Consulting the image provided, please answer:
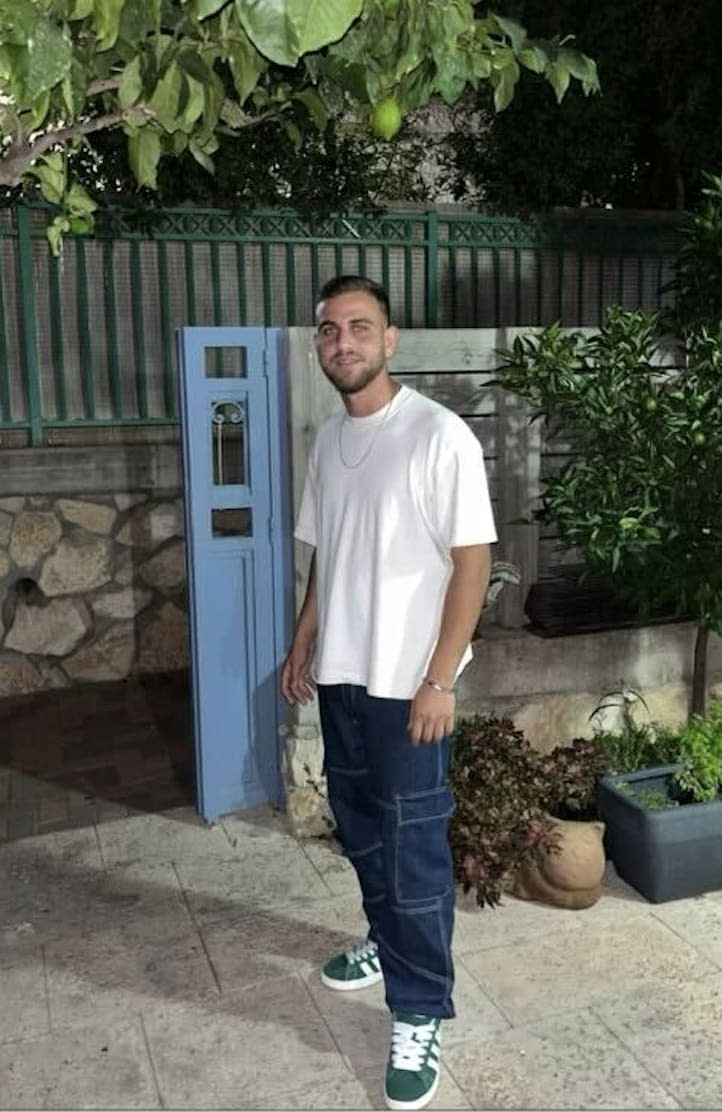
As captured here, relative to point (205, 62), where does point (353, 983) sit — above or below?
below

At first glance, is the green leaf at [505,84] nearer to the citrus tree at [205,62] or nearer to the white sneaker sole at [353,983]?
the citrus tree at [205,62]

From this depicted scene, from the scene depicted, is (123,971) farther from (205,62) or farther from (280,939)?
(205,62)

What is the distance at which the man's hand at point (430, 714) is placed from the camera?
8.65 feet

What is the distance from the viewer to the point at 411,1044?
109 inches

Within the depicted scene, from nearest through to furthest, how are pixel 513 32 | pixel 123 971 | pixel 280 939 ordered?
1. pixel 513 32
2. pixel 123 971
3. pixel 280 939

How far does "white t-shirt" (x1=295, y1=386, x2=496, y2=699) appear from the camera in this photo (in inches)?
104

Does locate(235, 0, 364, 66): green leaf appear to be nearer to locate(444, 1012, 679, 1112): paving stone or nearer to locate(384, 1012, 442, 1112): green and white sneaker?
locate(384, 1012, 442, 1112): green and white sneaker

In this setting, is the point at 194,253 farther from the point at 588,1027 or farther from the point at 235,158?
the point at 588,1027

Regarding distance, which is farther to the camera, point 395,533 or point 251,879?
point 251,879

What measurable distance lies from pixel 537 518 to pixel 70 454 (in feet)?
11.5

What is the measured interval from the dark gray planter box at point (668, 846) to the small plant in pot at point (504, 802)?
0.62 feet

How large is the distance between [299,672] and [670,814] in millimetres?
1448

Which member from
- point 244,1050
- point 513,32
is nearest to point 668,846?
point 244,1050

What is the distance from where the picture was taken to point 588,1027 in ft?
10.1
